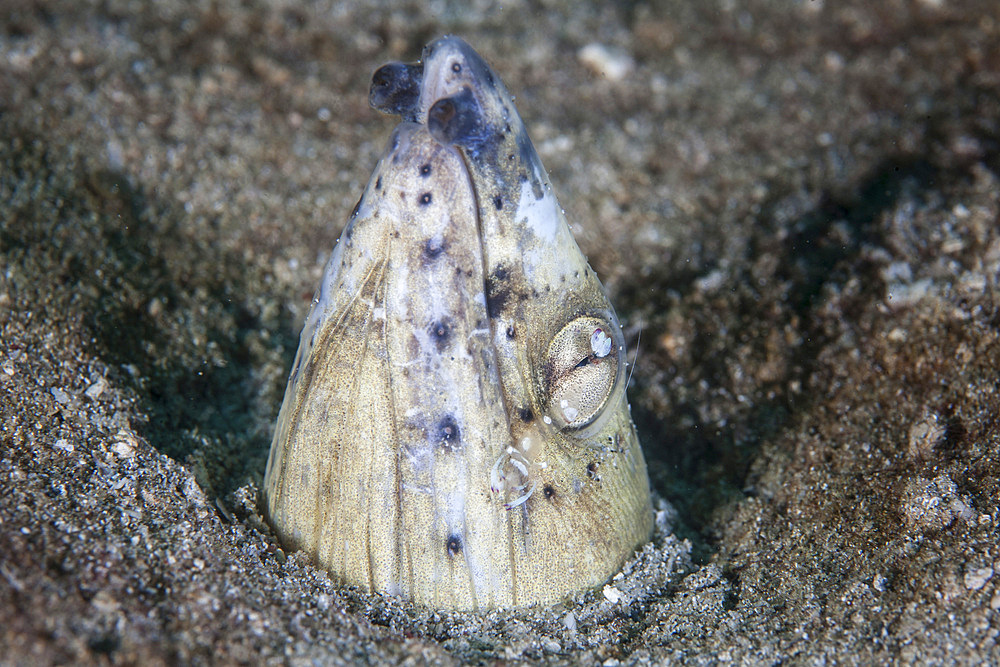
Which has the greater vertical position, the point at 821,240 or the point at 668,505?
the point at 821,240

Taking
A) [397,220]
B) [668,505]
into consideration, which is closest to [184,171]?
[397,220]

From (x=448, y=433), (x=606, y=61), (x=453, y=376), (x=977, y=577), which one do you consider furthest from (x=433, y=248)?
(x=606, y=61)

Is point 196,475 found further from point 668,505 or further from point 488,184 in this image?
point 668,505

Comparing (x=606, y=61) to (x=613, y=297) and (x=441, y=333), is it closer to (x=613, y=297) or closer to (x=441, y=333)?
(x=613, y=297)

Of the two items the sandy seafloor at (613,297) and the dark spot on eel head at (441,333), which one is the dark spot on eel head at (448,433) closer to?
the dark spot on eel head at (441,333)

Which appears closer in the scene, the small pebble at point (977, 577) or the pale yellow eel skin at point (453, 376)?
the pale yellow eel skin at point (453, 376)

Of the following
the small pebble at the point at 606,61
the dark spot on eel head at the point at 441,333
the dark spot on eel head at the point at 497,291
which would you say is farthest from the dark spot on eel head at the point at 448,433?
the small pebble at the point at 606,61
